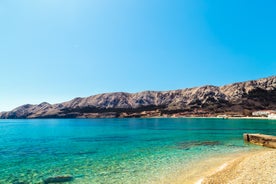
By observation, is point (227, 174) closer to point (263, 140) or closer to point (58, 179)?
point (58, 179)

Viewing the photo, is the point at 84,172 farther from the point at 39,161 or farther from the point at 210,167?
the point at 210,167

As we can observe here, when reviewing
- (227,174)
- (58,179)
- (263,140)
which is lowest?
(58,179)

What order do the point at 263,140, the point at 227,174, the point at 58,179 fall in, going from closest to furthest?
the point at 227,174 < the point at 58,179 < the point at 263,140

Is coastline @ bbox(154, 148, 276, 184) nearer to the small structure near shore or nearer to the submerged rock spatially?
the submerged rock

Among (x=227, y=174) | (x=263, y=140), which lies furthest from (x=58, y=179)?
(x=263, y=140)

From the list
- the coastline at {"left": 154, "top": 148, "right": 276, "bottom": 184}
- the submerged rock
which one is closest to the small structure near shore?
the coastline at {"left": 154, "top": 148, "right": 276, "bottom": 184}

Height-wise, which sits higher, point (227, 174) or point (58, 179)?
point (227, 174)

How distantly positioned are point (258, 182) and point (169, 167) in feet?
34.3

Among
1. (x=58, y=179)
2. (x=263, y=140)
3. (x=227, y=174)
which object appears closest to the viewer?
(x=227, y=174)

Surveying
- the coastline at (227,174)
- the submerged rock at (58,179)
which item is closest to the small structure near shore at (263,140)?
the coastline at (227,174)

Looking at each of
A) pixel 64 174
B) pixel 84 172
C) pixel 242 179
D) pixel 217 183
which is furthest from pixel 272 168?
pixel 64 174

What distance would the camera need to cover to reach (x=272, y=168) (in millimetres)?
16594

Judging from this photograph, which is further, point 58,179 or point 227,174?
point 58,179

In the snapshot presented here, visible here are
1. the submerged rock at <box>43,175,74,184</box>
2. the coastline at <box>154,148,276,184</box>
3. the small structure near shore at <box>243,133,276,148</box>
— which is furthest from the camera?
the small structure near shore at <box>243,133,276,148</box>
